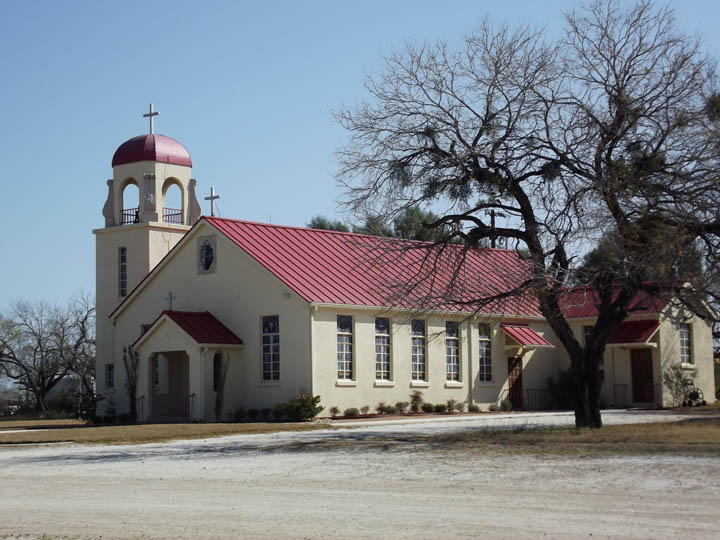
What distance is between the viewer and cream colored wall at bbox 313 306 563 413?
33344 mm

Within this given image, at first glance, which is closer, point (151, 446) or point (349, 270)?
point (151, 446)

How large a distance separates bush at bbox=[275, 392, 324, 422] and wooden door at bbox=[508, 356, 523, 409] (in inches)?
402

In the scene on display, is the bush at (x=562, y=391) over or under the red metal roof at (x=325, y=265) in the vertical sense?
under

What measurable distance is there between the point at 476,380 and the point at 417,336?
3.41m

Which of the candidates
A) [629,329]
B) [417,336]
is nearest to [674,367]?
[629,329]

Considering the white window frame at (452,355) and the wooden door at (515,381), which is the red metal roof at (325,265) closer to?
the white window frame at (452,355)

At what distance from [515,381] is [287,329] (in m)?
11.0

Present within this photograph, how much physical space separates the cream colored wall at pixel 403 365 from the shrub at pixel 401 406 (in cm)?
14

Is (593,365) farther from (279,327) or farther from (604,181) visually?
(279,327)

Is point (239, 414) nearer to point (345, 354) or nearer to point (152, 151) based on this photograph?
point (345, 354)

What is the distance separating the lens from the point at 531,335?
39.8 metres

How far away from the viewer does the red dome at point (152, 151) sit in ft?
132

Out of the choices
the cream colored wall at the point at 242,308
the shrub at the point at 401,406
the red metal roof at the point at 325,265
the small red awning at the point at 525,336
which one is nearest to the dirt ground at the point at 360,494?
the cream colored wall at the point at 242,308

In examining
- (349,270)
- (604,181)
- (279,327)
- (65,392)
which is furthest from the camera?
(65,392)
